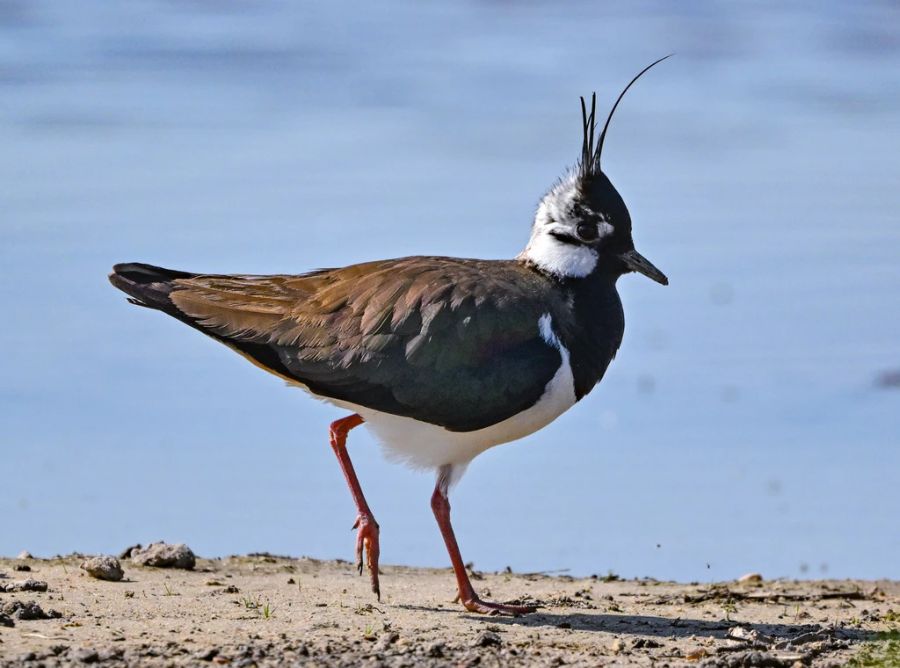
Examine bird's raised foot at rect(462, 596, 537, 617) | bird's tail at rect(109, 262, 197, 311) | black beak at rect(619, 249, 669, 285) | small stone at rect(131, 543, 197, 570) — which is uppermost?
black beak at rect(619, 249, 669, 285)

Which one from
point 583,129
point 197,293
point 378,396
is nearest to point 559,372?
point 378,396

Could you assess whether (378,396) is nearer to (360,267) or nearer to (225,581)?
(360,267)

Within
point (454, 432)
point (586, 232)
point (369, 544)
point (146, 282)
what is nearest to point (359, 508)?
point (369, 544)

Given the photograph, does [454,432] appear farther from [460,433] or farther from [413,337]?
[413,337]

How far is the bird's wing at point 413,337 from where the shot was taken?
830cm

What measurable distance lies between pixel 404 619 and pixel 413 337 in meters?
1.67

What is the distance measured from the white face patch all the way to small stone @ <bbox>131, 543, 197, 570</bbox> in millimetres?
2998

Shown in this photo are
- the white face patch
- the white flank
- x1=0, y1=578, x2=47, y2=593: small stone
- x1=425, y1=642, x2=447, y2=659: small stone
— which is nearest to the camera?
x1=425, y1=642, x2=447, y2=659: small stone

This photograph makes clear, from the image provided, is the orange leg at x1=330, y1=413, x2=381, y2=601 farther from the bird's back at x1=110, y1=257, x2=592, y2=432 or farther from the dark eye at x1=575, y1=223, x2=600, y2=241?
the dark eye at x1=575, y1=223, x2=600, y2=241

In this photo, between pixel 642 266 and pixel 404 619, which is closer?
pixel 404 619

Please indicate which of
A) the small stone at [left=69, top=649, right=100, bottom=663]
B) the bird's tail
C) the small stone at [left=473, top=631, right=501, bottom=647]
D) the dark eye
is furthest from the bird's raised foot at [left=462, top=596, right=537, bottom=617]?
the bird's tail

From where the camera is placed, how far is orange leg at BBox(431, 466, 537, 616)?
27.2 ft

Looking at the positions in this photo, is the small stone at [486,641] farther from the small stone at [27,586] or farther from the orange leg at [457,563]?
the small stone at [27,586]

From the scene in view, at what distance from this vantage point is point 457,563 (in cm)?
856
